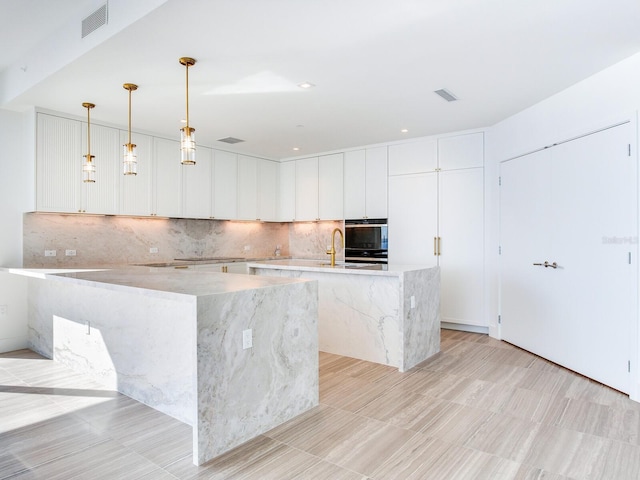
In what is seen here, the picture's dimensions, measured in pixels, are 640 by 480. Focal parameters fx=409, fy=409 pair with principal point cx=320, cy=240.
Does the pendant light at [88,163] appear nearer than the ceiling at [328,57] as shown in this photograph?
No

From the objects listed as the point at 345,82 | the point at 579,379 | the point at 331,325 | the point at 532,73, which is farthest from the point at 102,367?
the point at 532,73

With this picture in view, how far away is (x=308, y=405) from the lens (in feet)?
9.32

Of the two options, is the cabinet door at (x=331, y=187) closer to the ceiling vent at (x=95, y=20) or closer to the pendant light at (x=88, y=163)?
the pendant light at (x=88, y=163)

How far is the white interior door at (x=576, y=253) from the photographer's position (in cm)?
319

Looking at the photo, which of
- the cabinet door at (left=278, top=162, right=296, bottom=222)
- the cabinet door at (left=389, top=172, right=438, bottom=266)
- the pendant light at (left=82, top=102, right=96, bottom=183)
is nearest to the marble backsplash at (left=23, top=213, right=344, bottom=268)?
the cabinet door at (left=278, top=162, right=296, bottom=222)

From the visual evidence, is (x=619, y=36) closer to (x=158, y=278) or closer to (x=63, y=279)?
(x=158, y=278)

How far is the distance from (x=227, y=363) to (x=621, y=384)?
3017mm

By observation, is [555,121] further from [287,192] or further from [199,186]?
[199,186]

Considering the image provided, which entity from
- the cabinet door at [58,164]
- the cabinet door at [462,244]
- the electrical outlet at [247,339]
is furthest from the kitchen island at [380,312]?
the cabinet door at [58,164]

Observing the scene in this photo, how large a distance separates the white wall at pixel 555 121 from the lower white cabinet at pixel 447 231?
0.15m

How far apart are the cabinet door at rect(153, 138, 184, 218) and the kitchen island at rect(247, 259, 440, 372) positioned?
199cm

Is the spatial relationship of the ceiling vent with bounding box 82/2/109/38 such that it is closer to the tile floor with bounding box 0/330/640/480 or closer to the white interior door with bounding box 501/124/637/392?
the tile floor with bounding box 0/330/640/480

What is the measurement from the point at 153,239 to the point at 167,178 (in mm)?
853

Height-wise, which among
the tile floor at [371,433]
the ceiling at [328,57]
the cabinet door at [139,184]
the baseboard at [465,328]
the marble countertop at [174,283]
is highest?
the ceiling at [328,57]
